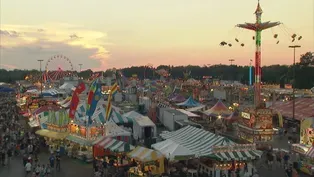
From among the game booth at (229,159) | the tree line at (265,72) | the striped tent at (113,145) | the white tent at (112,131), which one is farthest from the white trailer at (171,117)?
the tree line at (265,72)

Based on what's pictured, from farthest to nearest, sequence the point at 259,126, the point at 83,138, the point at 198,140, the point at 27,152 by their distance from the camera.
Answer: the point at 259,126 < the point at 27,152 < the point at 83,138 < the point at 198,140

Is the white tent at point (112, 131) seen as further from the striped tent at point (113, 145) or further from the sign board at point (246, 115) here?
the sign board at point (246, 115)

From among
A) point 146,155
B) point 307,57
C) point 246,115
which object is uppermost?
point 307,57

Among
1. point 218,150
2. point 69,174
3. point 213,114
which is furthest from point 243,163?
point 213,114

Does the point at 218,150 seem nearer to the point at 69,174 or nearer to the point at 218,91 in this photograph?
the point at 69,174

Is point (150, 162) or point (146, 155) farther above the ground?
point (146, 155)

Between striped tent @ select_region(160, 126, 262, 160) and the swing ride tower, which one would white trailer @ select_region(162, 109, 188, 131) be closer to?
the swing ride tower

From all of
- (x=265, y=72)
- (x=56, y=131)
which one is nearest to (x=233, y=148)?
(x=56, y=131)

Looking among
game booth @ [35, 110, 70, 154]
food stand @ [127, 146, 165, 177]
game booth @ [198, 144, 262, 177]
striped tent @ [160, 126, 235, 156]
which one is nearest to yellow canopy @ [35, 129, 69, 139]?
game booth @ [35, 110, 70, 154]

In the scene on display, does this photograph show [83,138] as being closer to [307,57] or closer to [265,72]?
[307,57]
